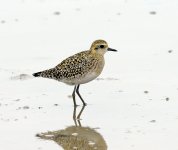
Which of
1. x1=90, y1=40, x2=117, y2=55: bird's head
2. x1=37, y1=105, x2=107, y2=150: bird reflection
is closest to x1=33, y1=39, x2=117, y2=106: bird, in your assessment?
x1=90, y1=40, x2=117, y2=55: bird's head

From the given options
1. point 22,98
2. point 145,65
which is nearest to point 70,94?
point 22,98

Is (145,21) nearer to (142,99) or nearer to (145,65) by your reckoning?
(145,65)

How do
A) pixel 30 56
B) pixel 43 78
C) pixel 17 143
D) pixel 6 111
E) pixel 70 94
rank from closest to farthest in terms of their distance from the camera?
pixel 17 143 < pixel 6 111 < pixel 70 94 < pixel 43 78 < pixel 30 56

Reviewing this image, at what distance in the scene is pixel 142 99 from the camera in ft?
40.0

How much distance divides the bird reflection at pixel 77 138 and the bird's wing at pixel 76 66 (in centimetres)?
158

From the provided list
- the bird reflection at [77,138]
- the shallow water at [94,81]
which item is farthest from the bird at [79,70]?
A: the bird reflection at [77,138]

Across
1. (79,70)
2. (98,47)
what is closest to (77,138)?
(79,70)

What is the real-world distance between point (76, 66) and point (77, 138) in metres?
2.40

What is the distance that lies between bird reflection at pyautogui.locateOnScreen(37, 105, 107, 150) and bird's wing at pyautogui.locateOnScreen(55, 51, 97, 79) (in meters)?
1.58

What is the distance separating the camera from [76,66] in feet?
41.0

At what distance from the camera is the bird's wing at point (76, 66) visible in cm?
1243

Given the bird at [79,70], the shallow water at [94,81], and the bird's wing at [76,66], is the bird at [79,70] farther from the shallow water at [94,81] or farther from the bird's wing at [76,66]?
the shallow water at [94,81]

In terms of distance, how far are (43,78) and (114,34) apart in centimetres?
365

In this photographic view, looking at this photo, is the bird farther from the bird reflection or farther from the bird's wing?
the bird reflection
